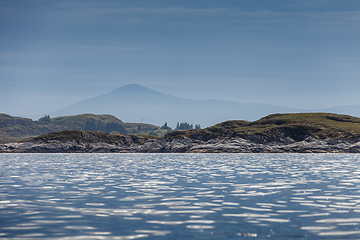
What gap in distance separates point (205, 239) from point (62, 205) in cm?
1273

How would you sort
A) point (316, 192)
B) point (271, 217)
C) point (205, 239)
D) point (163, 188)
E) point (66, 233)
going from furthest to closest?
1. point (163, 188)
2. point (316, 192)
3. point (271, 217)
4. point (66, 233)
5. point (205, 239)

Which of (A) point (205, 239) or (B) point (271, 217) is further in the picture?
(B) point (271, 217)

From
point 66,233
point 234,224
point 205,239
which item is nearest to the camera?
point 205,239

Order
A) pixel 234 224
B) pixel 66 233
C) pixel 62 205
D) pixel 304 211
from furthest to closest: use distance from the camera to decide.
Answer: pixel 62 205
pixel 304 211
pixel 234 224
pixel 66 233

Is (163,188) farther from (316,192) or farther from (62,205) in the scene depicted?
(316,192)

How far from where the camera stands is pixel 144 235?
52.1 feet

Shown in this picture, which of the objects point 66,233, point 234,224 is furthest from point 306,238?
point 66,233

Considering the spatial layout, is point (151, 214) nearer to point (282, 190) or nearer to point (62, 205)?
point (62, 205)

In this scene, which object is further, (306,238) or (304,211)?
(304,211)

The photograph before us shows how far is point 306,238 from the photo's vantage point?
15.4 meters

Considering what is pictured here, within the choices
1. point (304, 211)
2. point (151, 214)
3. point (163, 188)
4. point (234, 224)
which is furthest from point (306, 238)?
point (163, 188)

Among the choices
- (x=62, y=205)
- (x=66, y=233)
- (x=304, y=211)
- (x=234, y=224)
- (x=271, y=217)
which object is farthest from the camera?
(x=62, y=205)

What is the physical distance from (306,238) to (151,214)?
9043 millimetres

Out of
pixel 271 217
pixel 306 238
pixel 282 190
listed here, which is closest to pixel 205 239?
pixel 306 238
